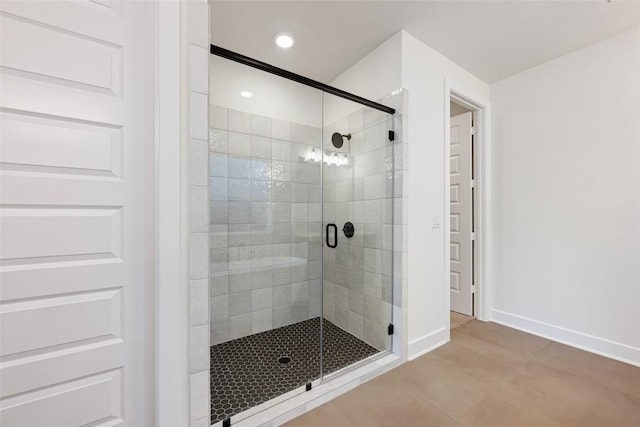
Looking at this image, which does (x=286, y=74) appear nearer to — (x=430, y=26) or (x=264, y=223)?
(x=430, y=26)

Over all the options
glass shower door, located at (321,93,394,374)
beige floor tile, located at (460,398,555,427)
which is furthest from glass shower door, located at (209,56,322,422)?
beige floor tile, located at (460,398,555,427)

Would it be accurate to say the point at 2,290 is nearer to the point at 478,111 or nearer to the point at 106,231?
the point at 106,231

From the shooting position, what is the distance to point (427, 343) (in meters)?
2.30

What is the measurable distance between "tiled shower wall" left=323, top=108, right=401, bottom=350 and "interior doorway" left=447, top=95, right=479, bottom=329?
119 cm

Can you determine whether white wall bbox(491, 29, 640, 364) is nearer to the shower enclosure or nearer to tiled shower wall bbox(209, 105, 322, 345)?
the shower enclosure

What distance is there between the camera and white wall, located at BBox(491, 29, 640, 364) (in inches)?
84.0

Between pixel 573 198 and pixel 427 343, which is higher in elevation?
pixel 573 198

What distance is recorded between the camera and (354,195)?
2473mm

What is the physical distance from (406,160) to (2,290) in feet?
7.69

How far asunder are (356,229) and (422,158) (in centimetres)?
84

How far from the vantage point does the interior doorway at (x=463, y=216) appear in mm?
3021

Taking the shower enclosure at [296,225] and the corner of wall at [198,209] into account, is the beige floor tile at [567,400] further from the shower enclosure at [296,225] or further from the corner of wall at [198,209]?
the corner of wall at [198,209]

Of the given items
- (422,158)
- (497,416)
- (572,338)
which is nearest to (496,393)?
(497,416)

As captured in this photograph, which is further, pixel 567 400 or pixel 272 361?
pixel 272 361
